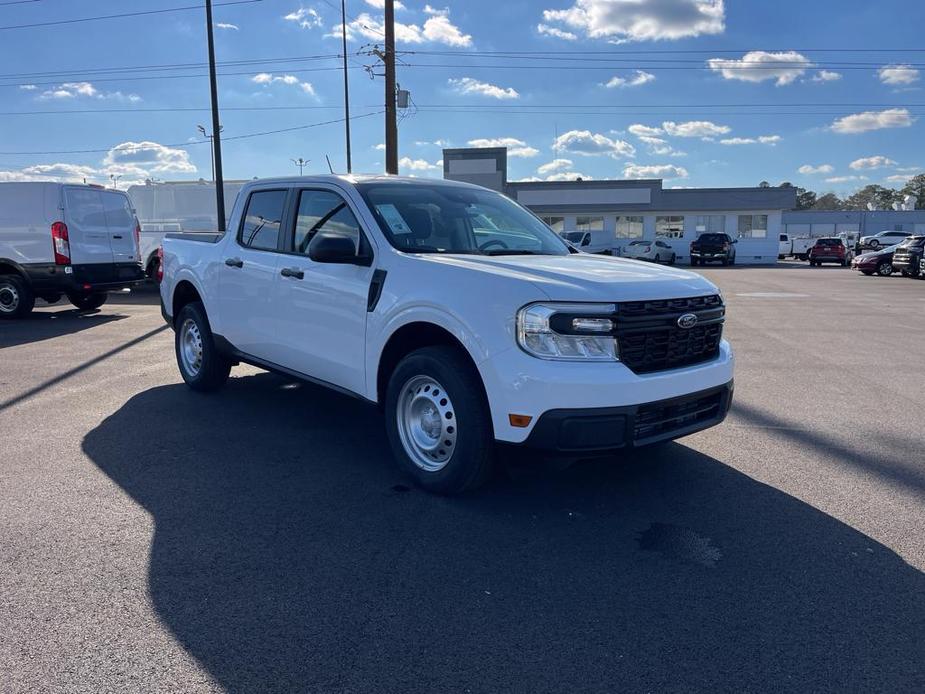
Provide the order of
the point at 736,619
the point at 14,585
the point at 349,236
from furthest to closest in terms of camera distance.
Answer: the point at 349,236
the point at 14,585
the point at 736,619

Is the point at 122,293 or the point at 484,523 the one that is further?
the point at 122,293

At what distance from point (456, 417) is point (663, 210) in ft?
150

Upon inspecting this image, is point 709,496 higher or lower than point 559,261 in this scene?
lower

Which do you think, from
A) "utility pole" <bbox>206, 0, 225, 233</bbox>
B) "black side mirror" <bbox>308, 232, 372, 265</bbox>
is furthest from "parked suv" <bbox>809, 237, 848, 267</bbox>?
"black side mirror" <bbox>308, 232, 372, 265</bbox>

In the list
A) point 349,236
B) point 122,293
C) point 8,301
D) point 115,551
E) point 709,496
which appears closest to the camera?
point 115,551

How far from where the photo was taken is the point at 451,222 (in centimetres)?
508

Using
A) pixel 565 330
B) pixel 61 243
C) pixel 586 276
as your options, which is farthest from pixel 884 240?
pixel 565 330

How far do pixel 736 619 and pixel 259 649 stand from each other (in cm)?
195

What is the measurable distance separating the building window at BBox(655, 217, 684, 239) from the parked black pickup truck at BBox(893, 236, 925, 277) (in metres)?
19.6

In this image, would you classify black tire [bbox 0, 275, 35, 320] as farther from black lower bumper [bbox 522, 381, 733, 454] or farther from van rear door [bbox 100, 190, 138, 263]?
black lower bumper [bbox 522, 381, 733, 454]

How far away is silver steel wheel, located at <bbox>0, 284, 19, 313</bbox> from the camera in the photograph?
12.5 m

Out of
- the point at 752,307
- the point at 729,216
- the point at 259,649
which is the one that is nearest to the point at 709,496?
the point at 259,649

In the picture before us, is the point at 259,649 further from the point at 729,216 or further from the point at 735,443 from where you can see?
the point at 729,216

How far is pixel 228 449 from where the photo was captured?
A: 17.3ft
